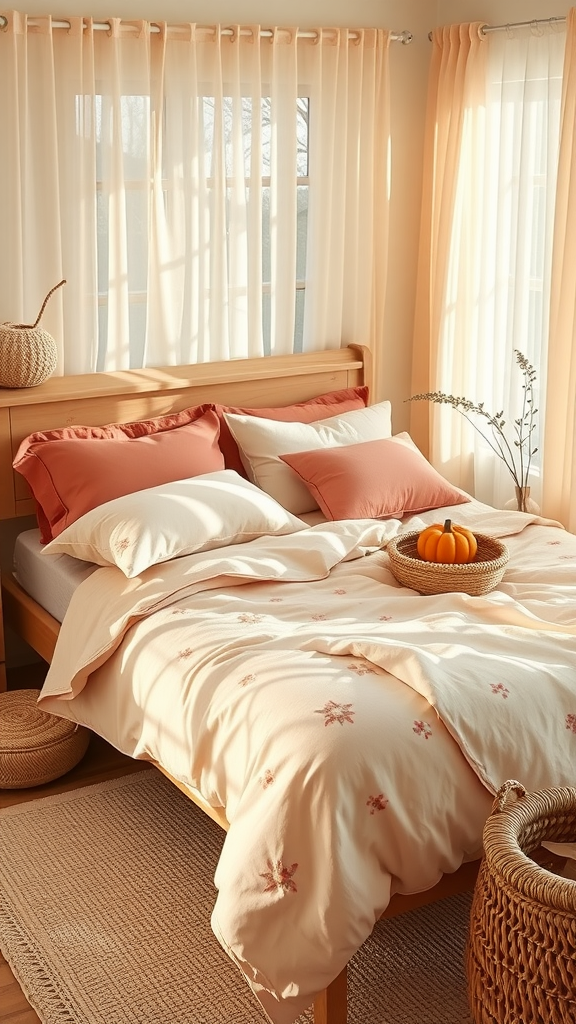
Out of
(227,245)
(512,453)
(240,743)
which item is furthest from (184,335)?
(240,743)

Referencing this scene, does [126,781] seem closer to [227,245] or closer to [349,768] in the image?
[349,768]

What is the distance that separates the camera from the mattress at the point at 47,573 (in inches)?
130

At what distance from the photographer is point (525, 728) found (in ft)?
7.86

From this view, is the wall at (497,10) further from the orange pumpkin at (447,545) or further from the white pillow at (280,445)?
the orange pumpkin at (447,545)

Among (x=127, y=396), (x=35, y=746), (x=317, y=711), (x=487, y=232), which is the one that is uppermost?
(x=487, y=232)

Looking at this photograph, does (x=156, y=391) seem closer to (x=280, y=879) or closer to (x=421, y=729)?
(x=421, y=729)

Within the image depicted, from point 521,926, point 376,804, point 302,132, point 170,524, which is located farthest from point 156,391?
point 521,926

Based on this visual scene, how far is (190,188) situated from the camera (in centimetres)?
393

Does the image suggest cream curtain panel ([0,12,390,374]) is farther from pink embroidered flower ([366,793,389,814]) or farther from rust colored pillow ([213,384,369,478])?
pink embroidered flower ([366,793,389,814])

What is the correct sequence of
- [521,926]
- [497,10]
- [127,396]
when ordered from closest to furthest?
[521,926]
[127,396]
[497,10]

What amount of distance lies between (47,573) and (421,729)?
4.91ft

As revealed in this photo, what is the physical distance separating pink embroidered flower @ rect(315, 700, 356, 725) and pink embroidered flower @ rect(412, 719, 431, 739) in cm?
13

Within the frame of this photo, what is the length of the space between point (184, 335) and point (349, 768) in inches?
86.5

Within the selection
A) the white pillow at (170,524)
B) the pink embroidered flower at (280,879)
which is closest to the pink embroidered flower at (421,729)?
the pink embroidered flower at (280,879)
